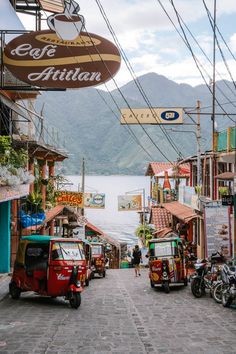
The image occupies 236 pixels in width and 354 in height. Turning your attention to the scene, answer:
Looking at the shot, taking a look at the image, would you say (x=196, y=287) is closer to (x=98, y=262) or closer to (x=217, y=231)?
(x=217, y=231)

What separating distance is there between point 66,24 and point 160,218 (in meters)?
31.0

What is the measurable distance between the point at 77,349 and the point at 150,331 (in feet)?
7.21

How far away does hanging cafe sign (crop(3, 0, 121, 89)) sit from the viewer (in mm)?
12406

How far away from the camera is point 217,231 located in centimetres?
1912

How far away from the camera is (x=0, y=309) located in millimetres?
12664

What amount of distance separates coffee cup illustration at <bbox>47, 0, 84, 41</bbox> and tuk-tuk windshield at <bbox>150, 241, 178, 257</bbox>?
28.8 feet

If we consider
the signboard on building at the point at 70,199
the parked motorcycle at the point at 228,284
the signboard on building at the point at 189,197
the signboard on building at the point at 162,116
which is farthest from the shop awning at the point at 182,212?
the parked motorcycle at the point at 228,284

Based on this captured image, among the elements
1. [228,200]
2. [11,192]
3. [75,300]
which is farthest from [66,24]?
[228,200]

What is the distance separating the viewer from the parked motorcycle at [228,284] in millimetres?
12969

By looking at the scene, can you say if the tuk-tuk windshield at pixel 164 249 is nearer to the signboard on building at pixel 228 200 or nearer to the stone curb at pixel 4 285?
the signboard on building at pixel 228 200

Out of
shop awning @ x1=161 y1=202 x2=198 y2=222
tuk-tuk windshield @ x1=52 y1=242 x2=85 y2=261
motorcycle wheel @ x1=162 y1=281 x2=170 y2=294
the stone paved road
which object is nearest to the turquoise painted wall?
the stone paved road

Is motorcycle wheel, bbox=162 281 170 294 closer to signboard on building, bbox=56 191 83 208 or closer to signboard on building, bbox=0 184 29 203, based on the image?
signboard on building, bbox=0 184 29 203

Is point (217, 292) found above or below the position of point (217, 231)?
below

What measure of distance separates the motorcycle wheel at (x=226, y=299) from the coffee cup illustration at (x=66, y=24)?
767 cm
